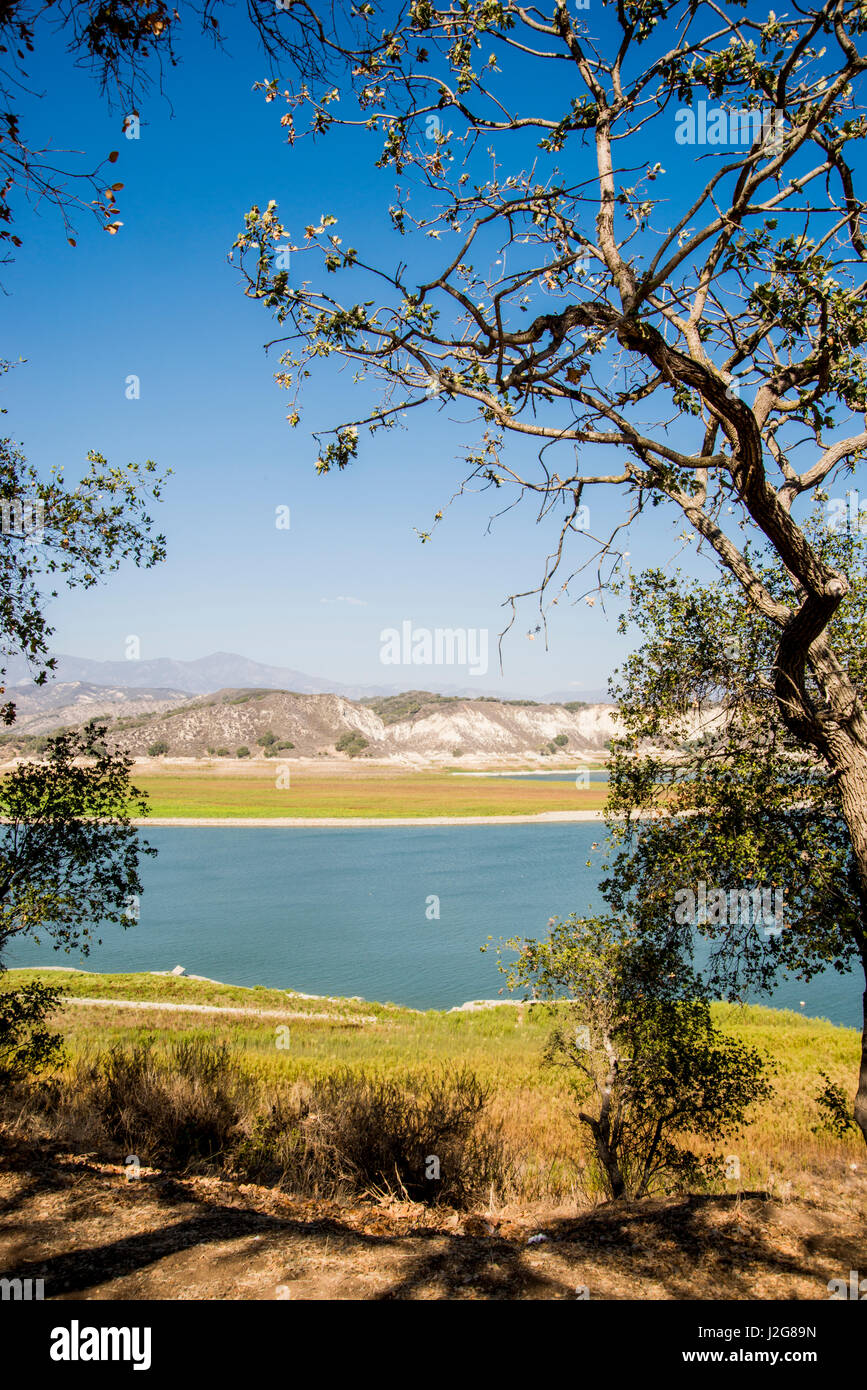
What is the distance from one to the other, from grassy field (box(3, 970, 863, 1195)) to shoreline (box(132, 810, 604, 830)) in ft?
160

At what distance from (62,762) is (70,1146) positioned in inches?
152

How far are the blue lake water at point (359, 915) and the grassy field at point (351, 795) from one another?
16.1 m

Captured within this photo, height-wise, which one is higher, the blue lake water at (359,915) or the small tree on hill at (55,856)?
the small tree on hill at (55,856)

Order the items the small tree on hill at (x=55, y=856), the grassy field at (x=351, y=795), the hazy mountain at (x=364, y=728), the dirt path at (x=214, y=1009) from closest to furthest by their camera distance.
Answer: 1. the small tree on hill at (x=55, y=856)
2. the dirt path at (x=214, y=1009)
3. the grassy field at (x=351, y=795)
4. the hazy mountain at (x=364, y=728)

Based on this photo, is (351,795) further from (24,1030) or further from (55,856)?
(55,856)

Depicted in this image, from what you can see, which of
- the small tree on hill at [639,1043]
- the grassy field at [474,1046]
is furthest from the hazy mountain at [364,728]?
the small tree on hill at [639,1043]

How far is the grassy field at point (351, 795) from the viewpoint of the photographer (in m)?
78.2

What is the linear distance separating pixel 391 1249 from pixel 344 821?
70499mm

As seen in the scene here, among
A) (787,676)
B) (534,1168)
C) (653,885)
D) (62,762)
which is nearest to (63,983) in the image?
(62,762)

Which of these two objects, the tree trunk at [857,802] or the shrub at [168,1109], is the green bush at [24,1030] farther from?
the tree trunk at [857,802]

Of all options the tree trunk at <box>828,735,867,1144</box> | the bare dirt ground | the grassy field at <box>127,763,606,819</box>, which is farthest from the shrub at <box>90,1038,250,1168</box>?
the grassy field at <box>127,763,606,819</box>

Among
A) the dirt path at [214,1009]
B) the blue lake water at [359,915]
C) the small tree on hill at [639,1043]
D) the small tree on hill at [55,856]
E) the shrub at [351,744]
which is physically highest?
the small tree on hill at [55,856]

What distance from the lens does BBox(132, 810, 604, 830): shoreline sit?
7194cm

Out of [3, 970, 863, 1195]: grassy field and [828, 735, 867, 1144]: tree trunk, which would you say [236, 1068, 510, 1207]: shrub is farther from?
[828, 735, 867, 1144]: tree trunk
